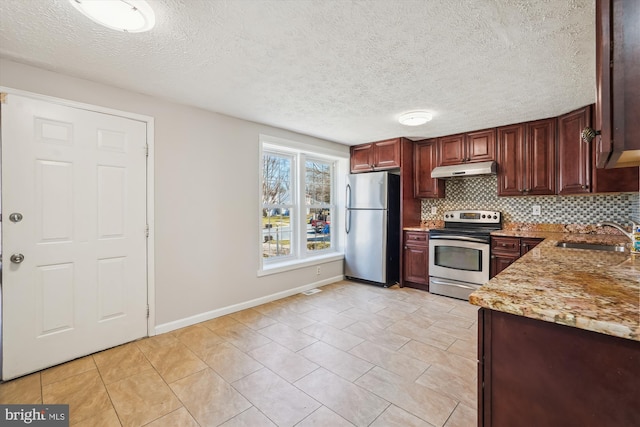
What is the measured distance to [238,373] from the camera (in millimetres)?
2121

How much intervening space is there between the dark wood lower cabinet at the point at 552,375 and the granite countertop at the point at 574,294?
0.07 m

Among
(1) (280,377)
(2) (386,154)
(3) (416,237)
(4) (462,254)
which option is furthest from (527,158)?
(1) (280,377)

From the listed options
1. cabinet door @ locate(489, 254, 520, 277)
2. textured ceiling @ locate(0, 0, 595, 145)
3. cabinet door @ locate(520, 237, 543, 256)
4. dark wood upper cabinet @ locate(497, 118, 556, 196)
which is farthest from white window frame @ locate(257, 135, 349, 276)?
cabinet door @ locate(520, 237, 543, 256)

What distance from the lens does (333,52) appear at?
1.95 meters

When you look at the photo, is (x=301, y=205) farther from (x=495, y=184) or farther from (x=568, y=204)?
(x=568, y=204)

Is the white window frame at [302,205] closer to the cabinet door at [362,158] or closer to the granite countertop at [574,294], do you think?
the cabinet door at [362,158]

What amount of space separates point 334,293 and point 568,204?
3.12 meters

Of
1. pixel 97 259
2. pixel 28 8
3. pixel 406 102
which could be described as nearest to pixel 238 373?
pixel 97 259

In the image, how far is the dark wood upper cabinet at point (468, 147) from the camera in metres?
3.80

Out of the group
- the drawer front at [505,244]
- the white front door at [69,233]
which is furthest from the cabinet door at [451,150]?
the white front door at [69,233]

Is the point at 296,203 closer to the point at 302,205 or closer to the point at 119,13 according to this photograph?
the point at 302,205

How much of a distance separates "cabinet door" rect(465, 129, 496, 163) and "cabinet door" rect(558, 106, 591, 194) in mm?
676

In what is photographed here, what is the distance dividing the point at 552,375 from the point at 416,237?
3490 mm

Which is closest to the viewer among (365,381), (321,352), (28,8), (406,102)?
(28,8)
